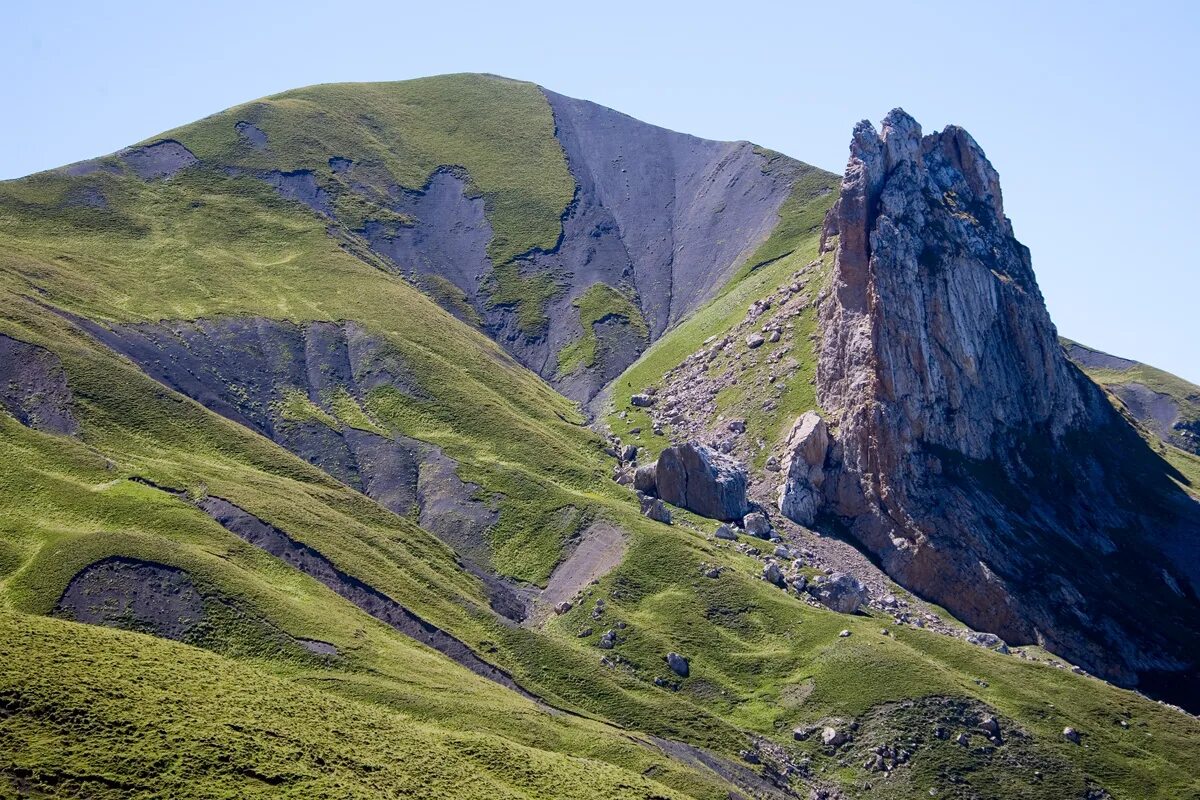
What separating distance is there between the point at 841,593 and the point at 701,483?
2872cm

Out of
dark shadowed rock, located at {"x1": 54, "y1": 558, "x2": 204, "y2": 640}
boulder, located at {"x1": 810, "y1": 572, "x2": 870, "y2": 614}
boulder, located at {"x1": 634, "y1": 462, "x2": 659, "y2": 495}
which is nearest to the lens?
dark shadowed rock, located at {"x1": 54, "y1": 558, "x2": 204, "y2": 640}

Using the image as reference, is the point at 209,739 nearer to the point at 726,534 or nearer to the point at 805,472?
the point at 726,534

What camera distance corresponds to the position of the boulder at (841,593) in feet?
467

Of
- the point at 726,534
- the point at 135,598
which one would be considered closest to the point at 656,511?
the point at 726,534

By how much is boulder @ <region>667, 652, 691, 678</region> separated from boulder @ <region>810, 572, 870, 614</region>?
882 inches

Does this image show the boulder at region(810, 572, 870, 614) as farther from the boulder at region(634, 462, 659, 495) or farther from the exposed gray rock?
the exposed gray rock

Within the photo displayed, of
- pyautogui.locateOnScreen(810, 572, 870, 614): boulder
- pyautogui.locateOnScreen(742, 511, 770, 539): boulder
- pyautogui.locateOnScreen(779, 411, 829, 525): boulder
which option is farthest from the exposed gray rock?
pyautogui.locateOnScreen(779, 411, 829, 525): boulder

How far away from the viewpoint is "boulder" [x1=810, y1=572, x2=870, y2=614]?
142 metres

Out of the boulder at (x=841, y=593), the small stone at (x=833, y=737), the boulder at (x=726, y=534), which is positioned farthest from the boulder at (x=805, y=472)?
the small stone at (x=833, y=737)

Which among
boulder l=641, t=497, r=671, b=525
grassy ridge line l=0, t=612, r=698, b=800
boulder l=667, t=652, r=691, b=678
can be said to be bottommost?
boulder l=667, t=652, r=691, b=678

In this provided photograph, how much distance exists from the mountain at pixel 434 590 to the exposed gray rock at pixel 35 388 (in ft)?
1.19

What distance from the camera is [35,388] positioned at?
130 meters

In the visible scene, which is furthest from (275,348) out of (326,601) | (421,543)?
(326,601)

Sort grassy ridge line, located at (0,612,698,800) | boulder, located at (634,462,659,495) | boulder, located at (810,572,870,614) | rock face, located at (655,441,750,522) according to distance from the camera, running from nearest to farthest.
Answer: grassy ridge line, located at (0,612,698,800) → boulder, located at (810,572,870,614) → rock face, located at (655,441,750,522) → boulder, located at (634,462,659,495)
